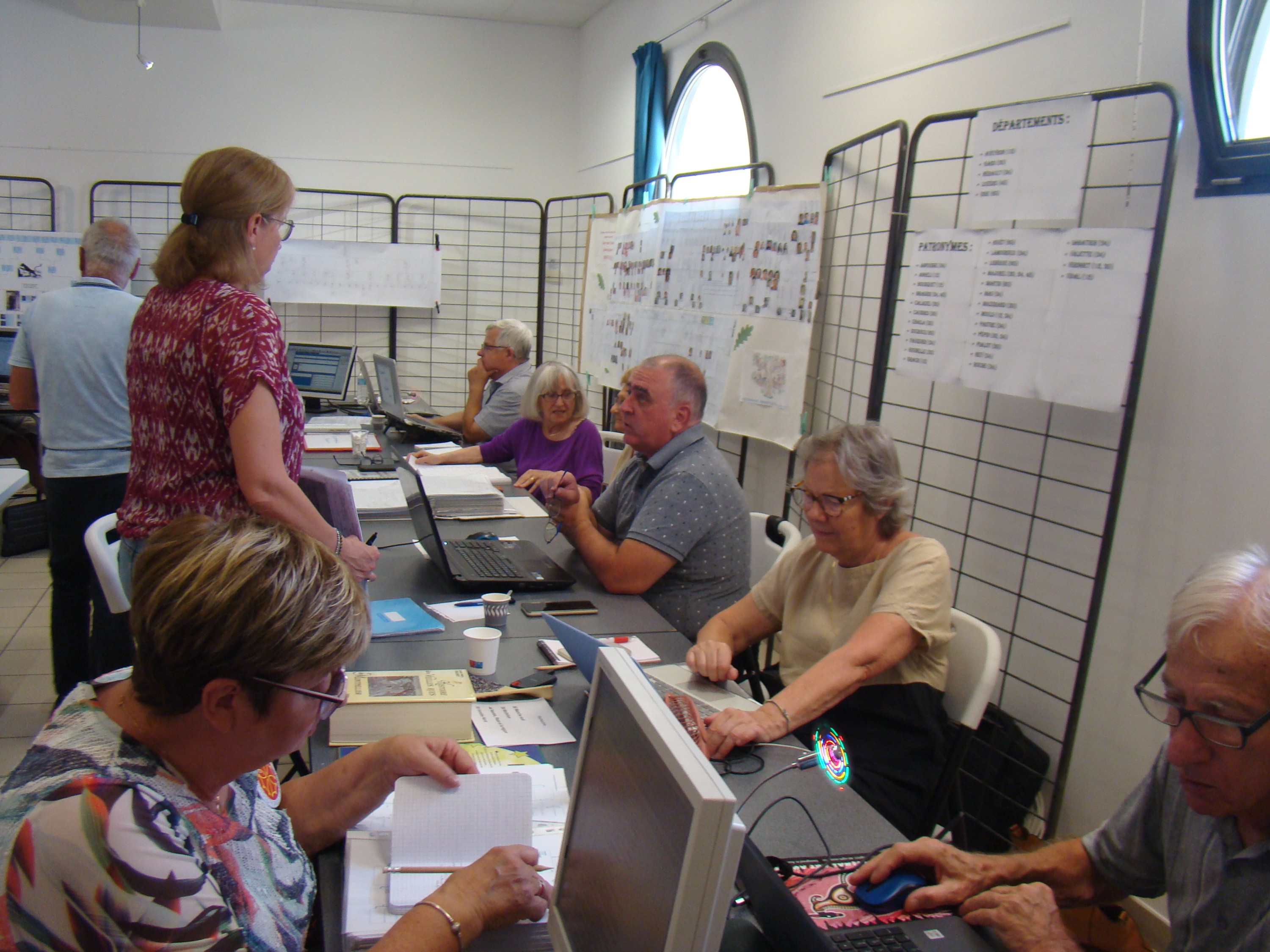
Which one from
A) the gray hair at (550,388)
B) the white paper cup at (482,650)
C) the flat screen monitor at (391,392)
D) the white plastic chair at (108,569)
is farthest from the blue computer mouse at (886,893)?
the flat screen monitor at (391,392)

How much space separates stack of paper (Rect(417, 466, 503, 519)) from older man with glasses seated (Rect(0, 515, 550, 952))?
72.9 inches

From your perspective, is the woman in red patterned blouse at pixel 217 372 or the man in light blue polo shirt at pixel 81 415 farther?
the man in light blue polo shirt at pixel 81 415

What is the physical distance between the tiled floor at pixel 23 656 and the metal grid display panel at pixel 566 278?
3.14m

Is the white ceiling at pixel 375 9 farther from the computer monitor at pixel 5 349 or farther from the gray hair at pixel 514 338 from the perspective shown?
the gray hair at pixel 514 338

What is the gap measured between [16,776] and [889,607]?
143 centimetres

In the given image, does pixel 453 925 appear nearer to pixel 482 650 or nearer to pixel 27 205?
pixel 482 650

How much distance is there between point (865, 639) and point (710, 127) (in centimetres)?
359

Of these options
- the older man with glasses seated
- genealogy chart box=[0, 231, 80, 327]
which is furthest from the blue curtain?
the older man with glasses seated

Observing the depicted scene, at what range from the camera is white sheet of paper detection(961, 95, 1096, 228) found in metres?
1.96

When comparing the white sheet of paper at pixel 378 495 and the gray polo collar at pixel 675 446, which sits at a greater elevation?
the gray polo collar at pixel 675 446

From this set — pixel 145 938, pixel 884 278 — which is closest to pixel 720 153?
pixel 884 278

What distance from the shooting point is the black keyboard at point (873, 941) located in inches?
38.9

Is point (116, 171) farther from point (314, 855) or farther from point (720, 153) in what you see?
point (314, 855)

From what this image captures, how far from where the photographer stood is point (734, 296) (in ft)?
11.7
